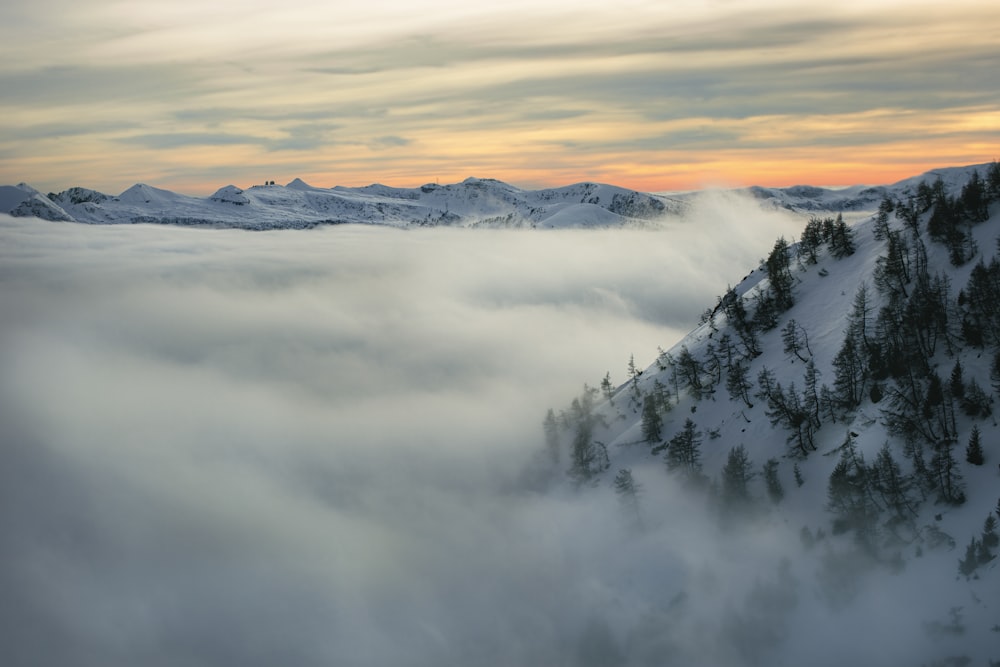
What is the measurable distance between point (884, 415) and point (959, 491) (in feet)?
55.1

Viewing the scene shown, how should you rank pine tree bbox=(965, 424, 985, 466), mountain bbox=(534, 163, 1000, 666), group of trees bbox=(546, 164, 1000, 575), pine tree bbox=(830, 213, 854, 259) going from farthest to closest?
pine tree bbox=(830, 213, 854, 259), group of trees bbox=(546, 164, 1000, 575), pine tree bbox=(965, 424, 985, 466), mountain bbox=(534, 163, 1000, 666)

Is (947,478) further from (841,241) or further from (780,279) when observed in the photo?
(841,241)

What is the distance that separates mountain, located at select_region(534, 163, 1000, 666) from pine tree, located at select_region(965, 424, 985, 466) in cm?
43

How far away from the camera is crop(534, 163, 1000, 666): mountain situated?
93.6 meters

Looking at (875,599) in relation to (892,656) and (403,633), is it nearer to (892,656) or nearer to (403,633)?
(892,656)

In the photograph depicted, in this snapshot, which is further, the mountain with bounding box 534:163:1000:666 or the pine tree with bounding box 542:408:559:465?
the pine tree with bounding box 542:408:559:465

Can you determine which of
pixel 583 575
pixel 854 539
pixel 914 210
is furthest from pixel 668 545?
pixel 914 210

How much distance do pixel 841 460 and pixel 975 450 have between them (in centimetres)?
1806

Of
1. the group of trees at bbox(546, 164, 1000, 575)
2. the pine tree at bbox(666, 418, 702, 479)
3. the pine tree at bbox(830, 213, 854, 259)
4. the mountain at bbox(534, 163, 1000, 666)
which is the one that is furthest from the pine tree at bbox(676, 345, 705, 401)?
the pine tree at bbox(830, 213, 854, 259)

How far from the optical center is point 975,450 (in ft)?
313

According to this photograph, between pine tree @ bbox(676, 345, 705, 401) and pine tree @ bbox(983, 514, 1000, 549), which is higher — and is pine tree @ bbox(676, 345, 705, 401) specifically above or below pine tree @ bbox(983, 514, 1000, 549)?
above

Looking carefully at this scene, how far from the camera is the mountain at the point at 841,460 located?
93.6 m

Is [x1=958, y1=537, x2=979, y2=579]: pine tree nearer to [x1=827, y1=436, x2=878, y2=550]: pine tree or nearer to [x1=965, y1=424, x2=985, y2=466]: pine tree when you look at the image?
[x1=965, y1=424, x2=985, y2=466]: pine tree

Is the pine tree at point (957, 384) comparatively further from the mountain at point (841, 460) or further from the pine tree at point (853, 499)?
the pine tree at point (853, 499)
